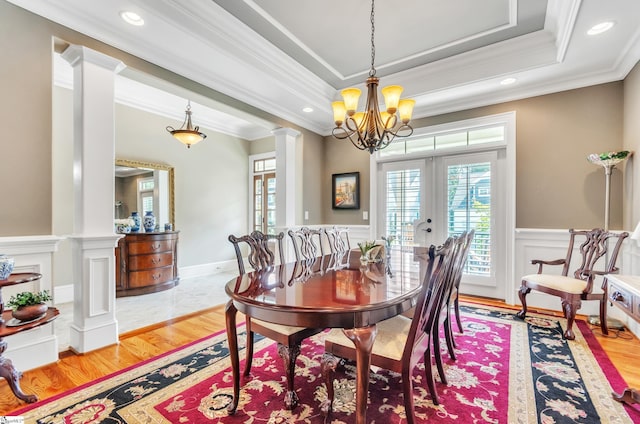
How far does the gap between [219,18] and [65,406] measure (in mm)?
3036

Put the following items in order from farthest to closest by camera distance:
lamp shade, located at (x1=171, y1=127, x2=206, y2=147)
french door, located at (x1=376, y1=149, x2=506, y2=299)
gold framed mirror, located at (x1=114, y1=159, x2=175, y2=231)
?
gold framed mirror, located at (x1=114, y1=159, x2=175, y2=231) → lamp shade, located at (x1=171, y1=127, x2=206, y2=147) → french door, located at (x1=376, y1=149, x2=506, y2=299)

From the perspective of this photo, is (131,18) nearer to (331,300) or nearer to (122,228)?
(331,300)

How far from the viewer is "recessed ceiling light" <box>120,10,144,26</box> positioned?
227 cm

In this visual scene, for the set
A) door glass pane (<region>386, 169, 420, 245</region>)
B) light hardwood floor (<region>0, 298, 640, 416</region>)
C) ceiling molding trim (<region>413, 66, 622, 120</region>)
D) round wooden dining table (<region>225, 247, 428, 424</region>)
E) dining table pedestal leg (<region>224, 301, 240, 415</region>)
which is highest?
ceiling molding trim (<region>413, 66, 622, 120</region>)

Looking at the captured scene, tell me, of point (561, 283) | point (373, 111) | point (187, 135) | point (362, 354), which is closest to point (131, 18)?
point (187, 135)

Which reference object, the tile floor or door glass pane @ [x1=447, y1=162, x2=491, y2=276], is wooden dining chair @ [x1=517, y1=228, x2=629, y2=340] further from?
the tile floor

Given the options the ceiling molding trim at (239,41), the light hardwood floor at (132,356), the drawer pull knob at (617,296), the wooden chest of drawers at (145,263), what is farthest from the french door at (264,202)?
the drawer pull knob at (617,296)

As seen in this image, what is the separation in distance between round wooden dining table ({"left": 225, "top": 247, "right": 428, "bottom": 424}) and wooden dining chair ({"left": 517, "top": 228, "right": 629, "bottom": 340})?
1.63 metres

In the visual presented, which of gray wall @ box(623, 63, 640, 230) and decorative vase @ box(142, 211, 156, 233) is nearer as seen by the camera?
gray wall @ box(623, 63, 640, 230)

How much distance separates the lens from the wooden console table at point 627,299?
1.56 metres


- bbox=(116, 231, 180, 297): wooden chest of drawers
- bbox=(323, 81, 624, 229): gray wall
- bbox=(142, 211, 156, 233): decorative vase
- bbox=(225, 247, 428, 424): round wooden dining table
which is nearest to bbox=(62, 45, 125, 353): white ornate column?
bbox=(225, 247, 428, 424): round wooden dining table

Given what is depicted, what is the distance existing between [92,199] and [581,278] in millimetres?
A: 4680

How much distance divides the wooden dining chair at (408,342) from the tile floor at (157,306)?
7.87 ft

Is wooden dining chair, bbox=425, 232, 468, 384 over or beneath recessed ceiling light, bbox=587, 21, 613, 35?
beneath
